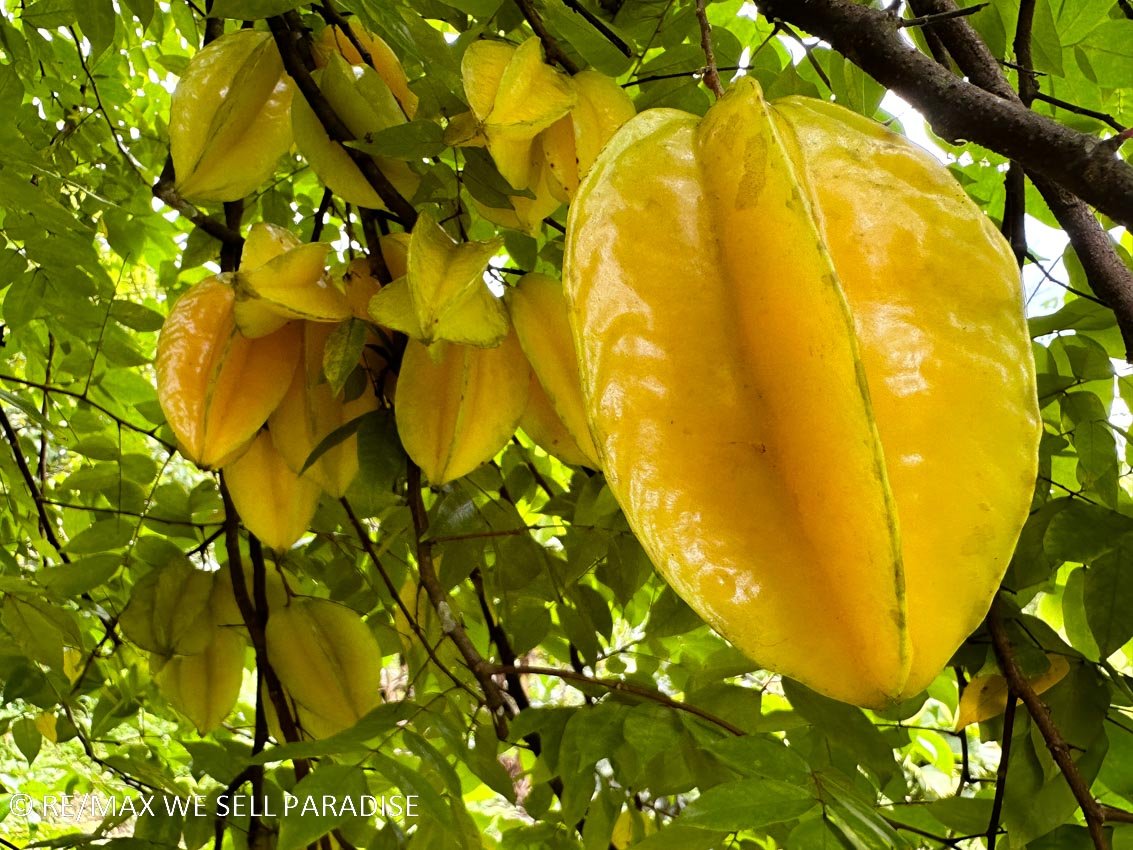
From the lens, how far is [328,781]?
0.78 metres

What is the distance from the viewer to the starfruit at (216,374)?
982mm

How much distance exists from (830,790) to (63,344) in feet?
5.13

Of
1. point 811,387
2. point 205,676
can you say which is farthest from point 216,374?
point 811,387

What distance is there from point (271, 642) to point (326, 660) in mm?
74

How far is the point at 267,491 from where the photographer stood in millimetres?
1088

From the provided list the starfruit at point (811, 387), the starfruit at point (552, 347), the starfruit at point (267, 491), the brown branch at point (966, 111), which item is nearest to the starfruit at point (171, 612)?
the starfruit at point (267, 491)

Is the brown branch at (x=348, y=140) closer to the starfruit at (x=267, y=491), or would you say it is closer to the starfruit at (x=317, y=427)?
the starfruit at (x=317, y=427)

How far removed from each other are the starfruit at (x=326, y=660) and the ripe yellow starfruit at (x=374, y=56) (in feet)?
2.06

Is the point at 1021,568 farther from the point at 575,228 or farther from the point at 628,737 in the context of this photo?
the point at 575,228

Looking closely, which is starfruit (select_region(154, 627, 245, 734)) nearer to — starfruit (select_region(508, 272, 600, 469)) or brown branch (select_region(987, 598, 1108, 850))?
starfruit (select_region(508, 272, 600, 469))

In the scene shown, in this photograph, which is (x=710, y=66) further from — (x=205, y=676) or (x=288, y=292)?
(x=205, y=676)

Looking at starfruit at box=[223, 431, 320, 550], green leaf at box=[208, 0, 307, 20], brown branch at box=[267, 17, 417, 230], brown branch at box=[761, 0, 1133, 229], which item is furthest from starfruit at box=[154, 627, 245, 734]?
brown branch at box=[761, 0, 1133, 229]

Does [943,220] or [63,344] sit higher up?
[943,220]

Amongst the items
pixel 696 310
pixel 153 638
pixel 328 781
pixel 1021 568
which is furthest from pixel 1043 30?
pixel 153 638
